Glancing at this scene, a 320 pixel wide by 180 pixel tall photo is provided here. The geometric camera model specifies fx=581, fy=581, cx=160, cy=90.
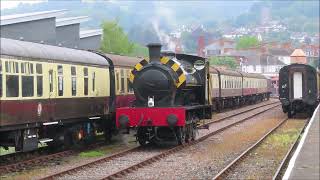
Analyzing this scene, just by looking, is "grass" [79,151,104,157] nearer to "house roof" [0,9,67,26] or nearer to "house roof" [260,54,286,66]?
"house roof" [0,9,67,26]

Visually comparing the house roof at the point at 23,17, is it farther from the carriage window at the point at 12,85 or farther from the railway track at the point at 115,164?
the carriage window at the point at 12,85

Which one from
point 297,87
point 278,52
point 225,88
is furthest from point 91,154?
point 278,52

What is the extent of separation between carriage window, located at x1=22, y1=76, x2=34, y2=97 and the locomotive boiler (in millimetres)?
4145

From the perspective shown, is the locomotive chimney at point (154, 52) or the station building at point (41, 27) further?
the station building at point (41, 27)

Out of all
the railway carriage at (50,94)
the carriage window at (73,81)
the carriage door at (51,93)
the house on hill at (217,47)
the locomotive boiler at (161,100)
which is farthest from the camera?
the house on hill at (217,47)

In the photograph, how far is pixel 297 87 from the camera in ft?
116

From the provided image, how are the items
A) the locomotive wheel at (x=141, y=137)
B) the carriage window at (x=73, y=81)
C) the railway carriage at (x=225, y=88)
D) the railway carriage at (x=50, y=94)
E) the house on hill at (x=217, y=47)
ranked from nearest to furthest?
the railway carriage at (x=50, y=94) < the carriage window at (x=73, y=81) < the locomotive wheel at (x=141, y=137) < the railway carriage at (x=225, y=88) < the house on hill at (x=217, y=47)

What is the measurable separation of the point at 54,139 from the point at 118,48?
65.9m

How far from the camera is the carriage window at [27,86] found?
13766 millimetres

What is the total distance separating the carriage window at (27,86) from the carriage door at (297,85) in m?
23.6

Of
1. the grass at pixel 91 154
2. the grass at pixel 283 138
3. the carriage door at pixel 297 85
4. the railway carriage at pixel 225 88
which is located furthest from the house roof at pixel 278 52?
the grass at pixel 91 154

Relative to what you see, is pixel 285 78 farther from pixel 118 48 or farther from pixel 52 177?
pixel 118 48

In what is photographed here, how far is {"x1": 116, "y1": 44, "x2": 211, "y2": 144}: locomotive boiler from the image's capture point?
57.6ft

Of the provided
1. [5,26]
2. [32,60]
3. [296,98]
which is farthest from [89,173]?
[5,26]
